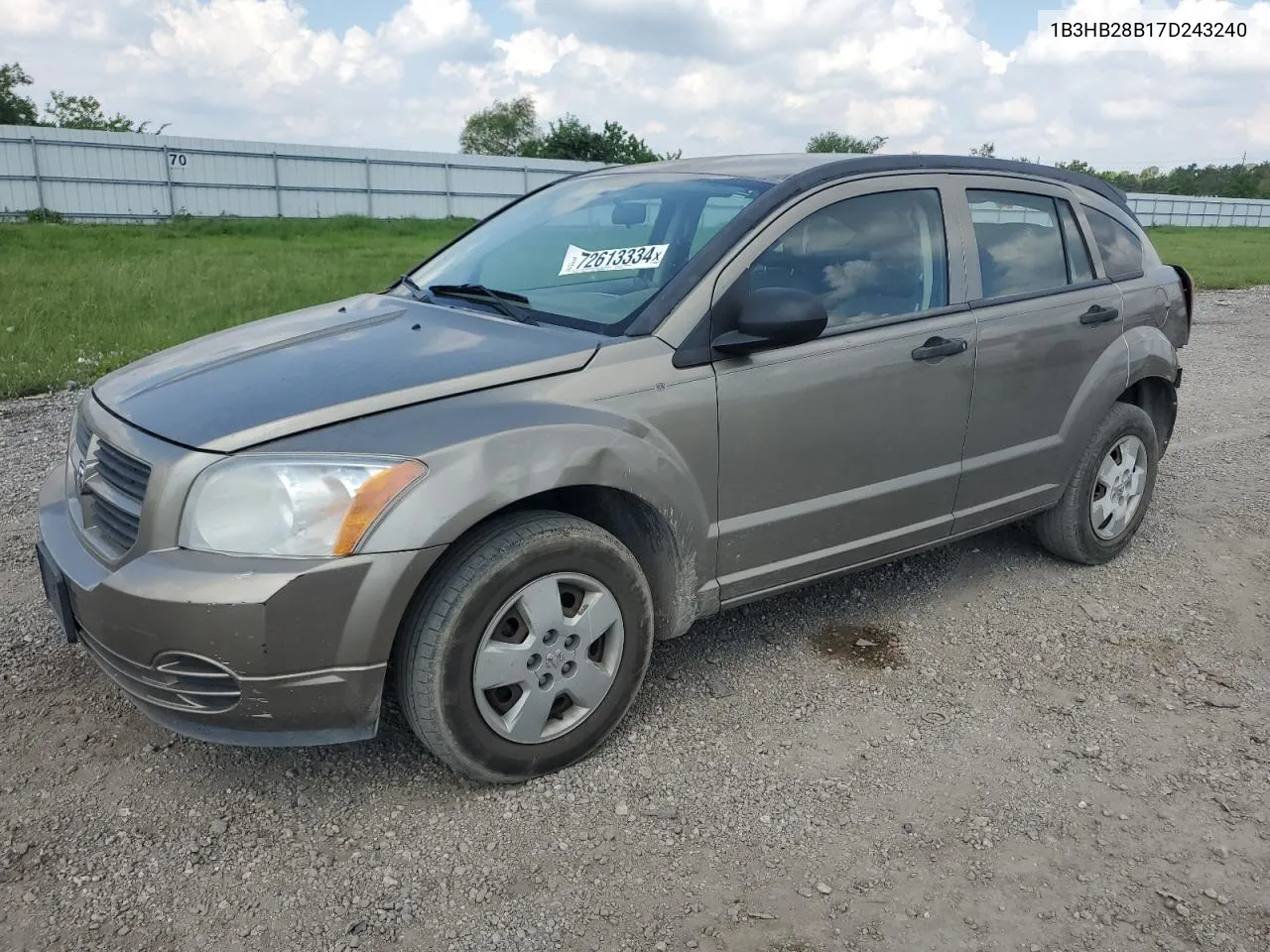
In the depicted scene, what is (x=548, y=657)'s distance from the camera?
2.76 metres

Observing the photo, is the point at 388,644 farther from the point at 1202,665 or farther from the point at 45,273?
the point at 45,273

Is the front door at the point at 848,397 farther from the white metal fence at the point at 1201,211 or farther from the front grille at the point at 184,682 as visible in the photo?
the white metal fence at the point at 1201,211

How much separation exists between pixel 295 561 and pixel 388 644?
1.04 feet

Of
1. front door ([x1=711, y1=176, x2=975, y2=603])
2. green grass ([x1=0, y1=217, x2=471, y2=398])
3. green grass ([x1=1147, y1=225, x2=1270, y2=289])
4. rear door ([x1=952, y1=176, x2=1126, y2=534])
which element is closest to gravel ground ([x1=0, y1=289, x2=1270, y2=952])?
front door ([x1=711, y1=176, x2=975, y2=603])

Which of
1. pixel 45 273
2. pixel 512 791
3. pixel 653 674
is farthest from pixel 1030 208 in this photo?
pixel 45 273

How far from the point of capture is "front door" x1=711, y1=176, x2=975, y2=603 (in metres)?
3.14

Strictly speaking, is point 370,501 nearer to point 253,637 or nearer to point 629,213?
point 253,637

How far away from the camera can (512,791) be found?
2.84m

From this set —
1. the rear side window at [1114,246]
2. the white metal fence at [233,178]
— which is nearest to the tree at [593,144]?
the white metal fence at [233,178]

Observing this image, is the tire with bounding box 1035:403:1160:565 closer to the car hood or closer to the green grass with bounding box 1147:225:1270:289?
the car hood

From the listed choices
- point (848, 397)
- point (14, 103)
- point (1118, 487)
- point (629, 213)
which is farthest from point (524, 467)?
point (14, 103)

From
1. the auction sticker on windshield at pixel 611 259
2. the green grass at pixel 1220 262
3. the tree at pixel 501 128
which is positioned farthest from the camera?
the tree at pixel 501 128

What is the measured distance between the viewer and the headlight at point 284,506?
7.91ft

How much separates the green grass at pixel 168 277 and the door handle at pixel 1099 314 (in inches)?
273
